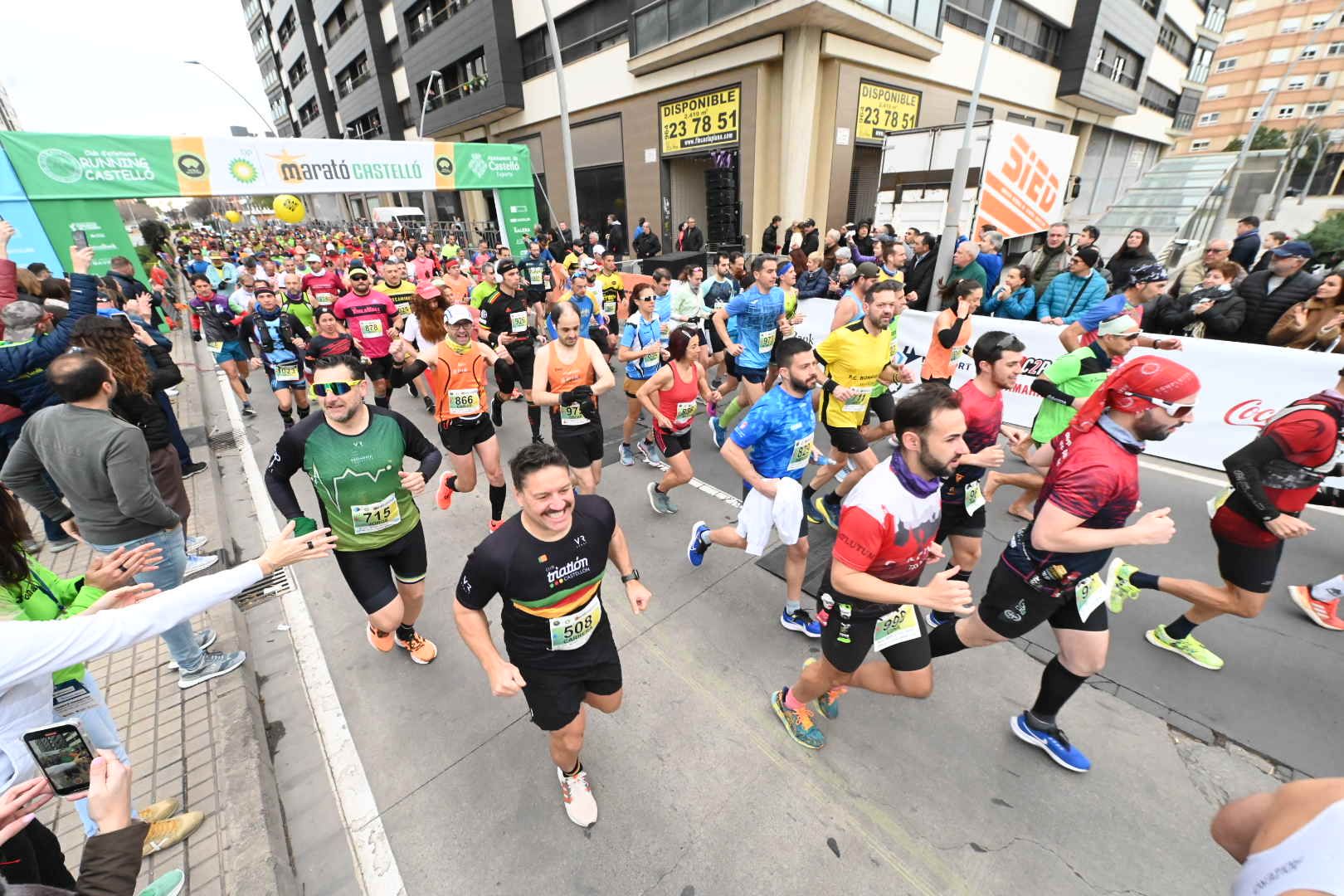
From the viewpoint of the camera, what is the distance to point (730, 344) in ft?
22.7

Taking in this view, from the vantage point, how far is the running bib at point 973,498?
3830 millimetres

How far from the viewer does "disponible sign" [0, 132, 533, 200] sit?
1145cm

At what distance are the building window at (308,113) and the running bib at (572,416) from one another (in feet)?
213

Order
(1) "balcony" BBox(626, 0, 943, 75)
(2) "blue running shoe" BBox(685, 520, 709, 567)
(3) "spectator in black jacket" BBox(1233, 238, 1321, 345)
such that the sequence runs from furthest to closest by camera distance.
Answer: (1) "balcony" BBox(626, 0, 943, 75)
(3) "spectator in black jacket" BBox(1233, 238, 1321, 345)
(2) "blue running shoe" BBox(685, 520, 709, 567)

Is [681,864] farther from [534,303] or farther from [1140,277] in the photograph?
[534,303]

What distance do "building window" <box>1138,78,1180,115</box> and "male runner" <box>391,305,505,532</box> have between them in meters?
42.8

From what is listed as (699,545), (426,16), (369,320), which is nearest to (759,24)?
(369,320)

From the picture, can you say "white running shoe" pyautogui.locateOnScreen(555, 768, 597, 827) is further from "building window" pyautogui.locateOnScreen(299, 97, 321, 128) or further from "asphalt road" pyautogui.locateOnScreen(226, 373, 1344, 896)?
"building window" pyautogui.locateOnScreen(299, 97, 321, 128)

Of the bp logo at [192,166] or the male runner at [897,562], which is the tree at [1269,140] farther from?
the bp logo at [192,166]

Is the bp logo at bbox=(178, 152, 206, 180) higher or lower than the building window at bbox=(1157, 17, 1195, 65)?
lower

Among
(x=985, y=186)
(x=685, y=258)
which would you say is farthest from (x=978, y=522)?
(x=685, y=258)

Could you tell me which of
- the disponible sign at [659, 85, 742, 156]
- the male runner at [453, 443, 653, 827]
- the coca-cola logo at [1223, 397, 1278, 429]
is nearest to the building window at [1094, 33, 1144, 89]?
the disponible sign at [659, 85, 742, 156]

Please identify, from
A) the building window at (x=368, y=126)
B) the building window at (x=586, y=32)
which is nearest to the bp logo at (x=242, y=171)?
the building window at (x=586, y=32)

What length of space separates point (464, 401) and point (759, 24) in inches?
598
